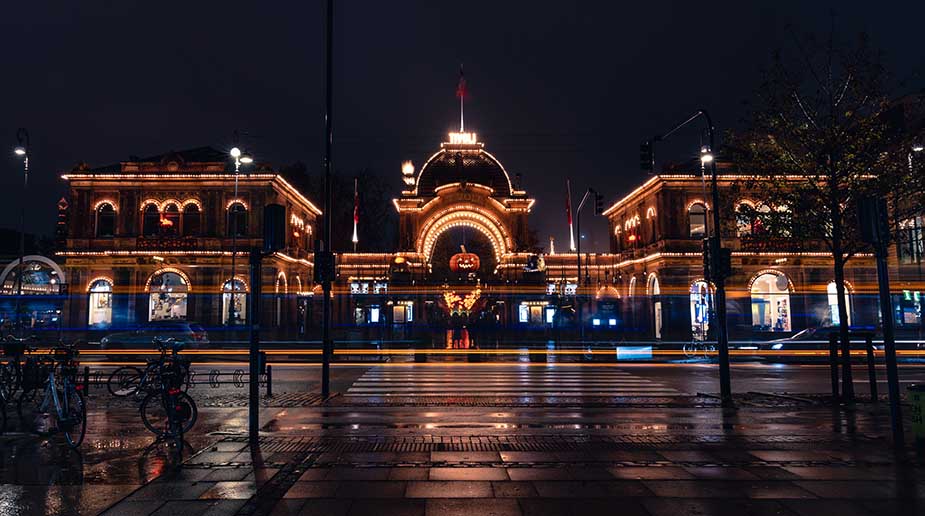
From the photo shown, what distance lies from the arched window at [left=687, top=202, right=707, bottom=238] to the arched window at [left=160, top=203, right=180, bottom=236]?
45.0 m

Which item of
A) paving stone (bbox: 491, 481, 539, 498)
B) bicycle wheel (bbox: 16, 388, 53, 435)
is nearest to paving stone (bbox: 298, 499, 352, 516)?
paving stone (bbox: 491, 481, 539, 498)

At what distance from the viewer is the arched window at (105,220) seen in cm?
5528

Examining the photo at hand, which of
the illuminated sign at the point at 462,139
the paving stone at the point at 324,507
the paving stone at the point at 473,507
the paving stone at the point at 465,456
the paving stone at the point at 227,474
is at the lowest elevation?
the paving stone at the point at 465,456

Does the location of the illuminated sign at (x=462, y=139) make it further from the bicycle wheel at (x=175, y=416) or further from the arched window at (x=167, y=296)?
the bicycle wheel at (x=175, y=416)

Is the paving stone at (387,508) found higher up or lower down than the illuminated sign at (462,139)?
lower down

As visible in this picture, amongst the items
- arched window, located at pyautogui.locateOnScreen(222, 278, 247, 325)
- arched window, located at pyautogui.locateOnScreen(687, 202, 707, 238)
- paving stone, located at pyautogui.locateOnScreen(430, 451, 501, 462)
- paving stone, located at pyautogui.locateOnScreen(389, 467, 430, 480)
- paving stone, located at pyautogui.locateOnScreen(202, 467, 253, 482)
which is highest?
arched window, located at pyautogui.locateOnScreen(687, 202, 707, 238)

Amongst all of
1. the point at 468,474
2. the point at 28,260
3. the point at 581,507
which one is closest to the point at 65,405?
the point at 468,474

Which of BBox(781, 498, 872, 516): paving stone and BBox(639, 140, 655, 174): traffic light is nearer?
BBox(781, 498, 872, 516): paving stone

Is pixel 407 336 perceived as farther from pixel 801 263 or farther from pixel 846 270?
pixel 846 270

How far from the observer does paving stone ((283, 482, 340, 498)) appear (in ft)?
23.8

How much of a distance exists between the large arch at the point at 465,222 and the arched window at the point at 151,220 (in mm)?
26200

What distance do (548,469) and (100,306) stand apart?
5475 cm

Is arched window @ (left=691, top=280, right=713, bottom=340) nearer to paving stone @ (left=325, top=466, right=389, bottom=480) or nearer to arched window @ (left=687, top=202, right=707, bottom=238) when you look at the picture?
arched window @ (left=687, top=202, right=707, bottom=238)

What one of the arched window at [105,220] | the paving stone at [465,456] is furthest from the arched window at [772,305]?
the arched window at [105,220]
